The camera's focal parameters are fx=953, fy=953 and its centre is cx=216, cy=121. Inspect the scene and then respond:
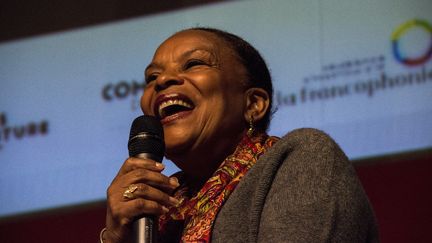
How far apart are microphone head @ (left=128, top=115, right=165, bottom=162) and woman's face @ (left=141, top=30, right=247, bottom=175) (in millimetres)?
232

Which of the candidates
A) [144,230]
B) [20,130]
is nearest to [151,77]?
[144,230]

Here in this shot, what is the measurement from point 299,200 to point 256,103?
462 mm

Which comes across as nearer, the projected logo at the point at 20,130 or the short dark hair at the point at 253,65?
the short dark hair at the point at 253,65

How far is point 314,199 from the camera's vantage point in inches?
56.7

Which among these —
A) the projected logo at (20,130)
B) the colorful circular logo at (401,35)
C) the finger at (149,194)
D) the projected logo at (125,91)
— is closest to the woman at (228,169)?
the finger at (149,194)

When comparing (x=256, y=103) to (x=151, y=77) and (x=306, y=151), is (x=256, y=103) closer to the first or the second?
(x=151, y=77)

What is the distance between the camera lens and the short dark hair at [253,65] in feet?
6.23

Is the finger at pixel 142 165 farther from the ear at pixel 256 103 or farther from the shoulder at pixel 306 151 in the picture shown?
the ear at pixel 256 103

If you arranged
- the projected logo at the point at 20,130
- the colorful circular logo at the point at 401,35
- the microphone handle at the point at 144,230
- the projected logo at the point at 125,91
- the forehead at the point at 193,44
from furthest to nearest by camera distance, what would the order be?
the projected logo at the point at 20,130 < the projected logo at the point at 125,91 < the colorful circular logo at the point at 401,35 < the forehead at the point at 193,44 < the microphone handle at the point at 144,230

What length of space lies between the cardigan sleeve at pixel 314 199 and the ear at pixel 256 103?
0.27 m

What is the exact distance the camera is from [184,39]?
186 centimetres

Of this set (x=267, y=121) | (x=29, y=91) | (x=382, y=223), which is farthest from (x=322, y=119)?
(x=29, y=91)

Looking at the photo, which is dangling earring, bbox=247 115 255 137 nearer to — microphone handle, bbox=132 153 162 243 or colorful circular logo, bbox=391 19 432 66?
microphone handle, bbox=132 153 162 243

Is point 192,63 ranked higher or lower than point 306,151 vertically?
higher
